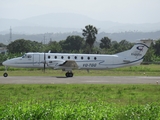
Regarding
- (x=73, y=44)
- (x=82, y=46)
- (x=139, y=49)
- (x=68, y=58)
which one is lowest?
(x=68, y=58)

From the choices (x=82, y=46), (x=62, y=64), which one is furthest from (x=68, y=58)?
(x=82, y=46)

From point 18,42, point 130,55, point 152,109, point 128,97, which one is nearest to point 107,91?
point 128,97

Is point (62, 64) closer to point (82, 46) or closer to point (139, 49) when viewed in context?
point (139, 49)

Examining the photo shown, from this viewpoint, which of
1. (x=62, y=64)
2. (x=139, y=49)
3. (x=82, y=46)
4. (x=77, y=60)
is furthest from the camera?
(x=82, y=46)

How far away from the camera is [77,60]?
44.0m

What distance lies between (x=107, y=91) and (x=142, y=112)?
10.8 meters

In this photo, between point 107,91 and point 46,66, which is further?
point 46,66

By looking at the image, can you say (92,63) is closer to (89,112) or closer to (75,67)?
(75,67)

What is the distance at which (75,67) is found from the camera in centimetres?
4203

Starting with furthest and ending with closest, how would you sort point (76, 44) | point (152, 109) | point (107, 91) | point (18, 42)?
point (76, 44), point (18, 42), point (107, 91), point (152, 109)

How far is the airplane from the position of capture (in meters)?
42.2

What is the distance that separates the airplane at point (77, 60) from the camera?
138ft

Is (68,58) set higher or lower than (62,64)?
higher

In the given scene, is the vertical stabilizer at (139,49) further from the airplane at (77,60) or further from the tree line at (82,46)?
the tree line at (82,46)
